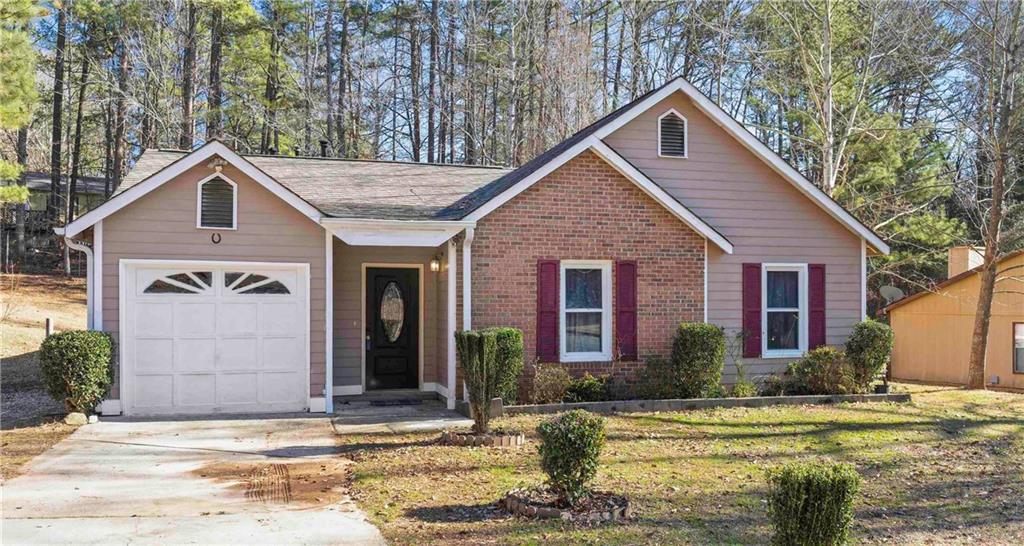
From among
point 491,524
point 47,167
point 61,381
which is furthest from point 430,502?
point 47,167

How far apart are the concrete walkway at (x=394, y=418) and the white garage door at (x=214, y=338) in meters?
0.89

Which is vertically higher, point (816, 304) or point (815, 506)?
point (816, 304)

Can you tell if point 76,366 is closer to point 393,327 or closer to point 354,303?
point 354,303

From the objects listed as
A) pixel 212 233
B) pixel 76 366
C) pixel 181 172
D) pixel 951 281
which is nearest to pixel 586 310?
pixel 212 233

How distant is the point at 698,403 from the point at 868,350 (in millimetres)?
3400

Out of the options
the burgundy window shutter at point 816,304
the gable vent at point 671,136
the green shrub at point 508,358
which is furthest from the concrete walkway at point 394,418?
the burgundy window shutter at point 816,304

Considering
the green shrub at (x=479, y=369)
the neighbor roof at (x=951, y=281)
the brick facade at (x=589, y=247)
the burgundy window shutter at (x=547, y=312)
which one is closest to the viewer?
the green shrub at (x=479, y=369)

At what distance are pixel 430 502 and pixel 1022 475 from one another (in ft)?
21.5

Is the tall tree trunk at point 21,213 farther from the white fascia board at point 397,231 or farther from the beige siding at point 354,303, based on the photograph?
the white fascia board at point 397,231

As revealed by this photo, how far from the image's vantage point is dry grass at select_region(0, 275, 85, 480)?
9656mm

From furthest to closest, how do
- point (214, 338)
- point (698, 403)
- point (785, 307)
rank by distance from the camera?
1. point (785, 307)
2. point (698, 403)
3. point (214, 338)

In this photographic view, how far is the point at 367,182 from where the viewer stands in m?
14.5

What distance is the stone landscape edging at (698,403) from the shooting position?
38.8 feet

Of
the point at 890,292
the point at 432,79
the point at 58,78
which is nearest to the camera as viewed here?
the point at 890,292
